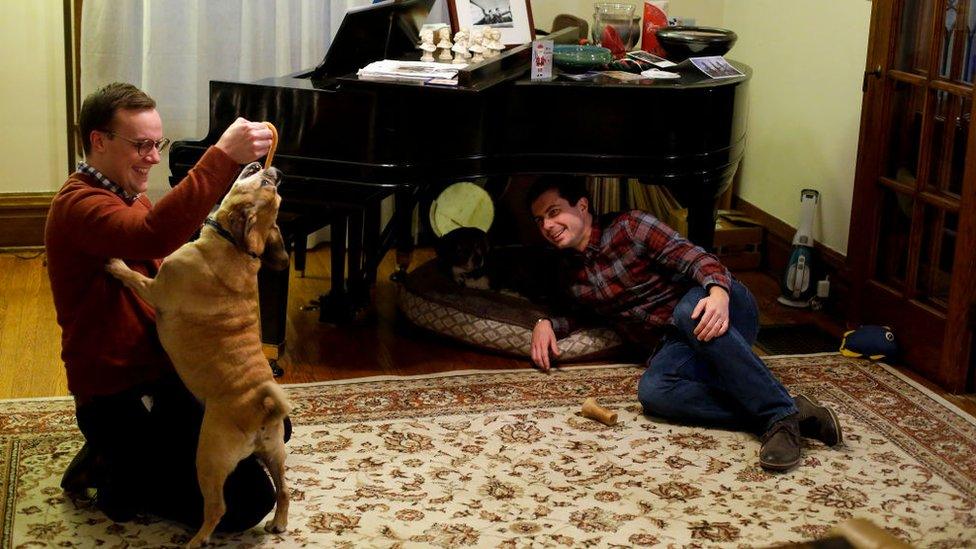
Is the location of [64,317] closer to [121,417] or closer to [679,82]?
[121,417]

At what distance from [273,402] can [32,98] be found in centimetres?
270

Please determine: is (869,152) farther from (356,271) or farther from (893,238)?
(356,271)

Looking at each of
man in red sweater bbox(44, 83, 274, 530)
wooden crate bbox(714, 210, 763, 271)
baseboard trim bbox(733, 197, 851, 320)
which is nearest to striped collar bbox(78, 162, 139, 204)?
man in red sweater bbox(44, 83, 274, 530)

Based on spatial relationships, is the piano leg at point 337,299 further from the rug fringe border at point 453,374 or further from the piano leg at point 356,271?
the rug fringe border at point 453,374

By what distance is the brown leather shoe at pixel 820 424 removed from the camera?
3.27 m

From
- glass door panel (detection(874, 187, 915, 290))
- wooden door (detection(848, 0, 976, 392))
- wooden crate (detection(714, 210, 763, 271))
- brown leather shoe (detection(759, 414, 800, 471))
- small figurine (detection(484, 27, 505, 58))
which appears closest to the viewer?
brown leather shoe (detection(759, 414, 800, 471))

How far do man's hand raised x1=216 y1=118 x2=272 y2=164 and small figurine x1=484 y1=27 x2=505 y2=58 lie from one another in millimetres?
1501

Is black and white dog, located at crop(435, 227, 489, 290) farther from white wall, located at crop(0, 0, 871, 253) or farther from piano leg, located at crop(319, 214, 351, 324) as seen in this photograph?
white wall, located at crop(0, 0, 871, 253)

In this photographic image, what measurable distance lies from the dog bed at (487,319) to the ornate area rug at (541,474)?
0.15 metres

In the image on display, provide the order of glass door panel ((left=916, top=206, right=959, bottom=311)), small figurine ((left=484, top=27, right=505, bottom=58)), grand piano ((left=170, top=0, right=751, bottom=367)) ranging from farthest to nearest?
1. small figurine ((left=484, top=27, right=505, bottom=58))
2. glass door panel ((left=916, top=206, right=959, bottom=311))
3. grand piano ((left=170, top=0, right=751, bottom=367))

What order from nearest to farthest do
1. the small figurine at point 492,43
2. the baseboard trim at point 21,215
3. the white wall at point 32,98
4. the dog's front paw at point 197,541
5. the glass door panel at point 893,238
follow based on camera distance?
1. the dog's front paw at point 197,541
2. the small figurine at point 492,43
3. the glass door panel at point 893,238
4. the white wall at point 32,98
5. the baseboard trim at point 21,215

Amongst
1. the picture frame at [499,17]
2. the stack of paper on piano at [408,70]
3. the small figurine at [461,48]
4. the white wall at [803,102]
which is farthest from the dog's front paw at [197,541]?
the white wall at [803,102]

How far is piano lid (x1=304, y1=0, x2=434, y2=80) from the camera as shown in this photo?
3.73 metres

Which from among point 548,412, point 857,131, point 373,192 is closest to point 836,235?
point 857,131
